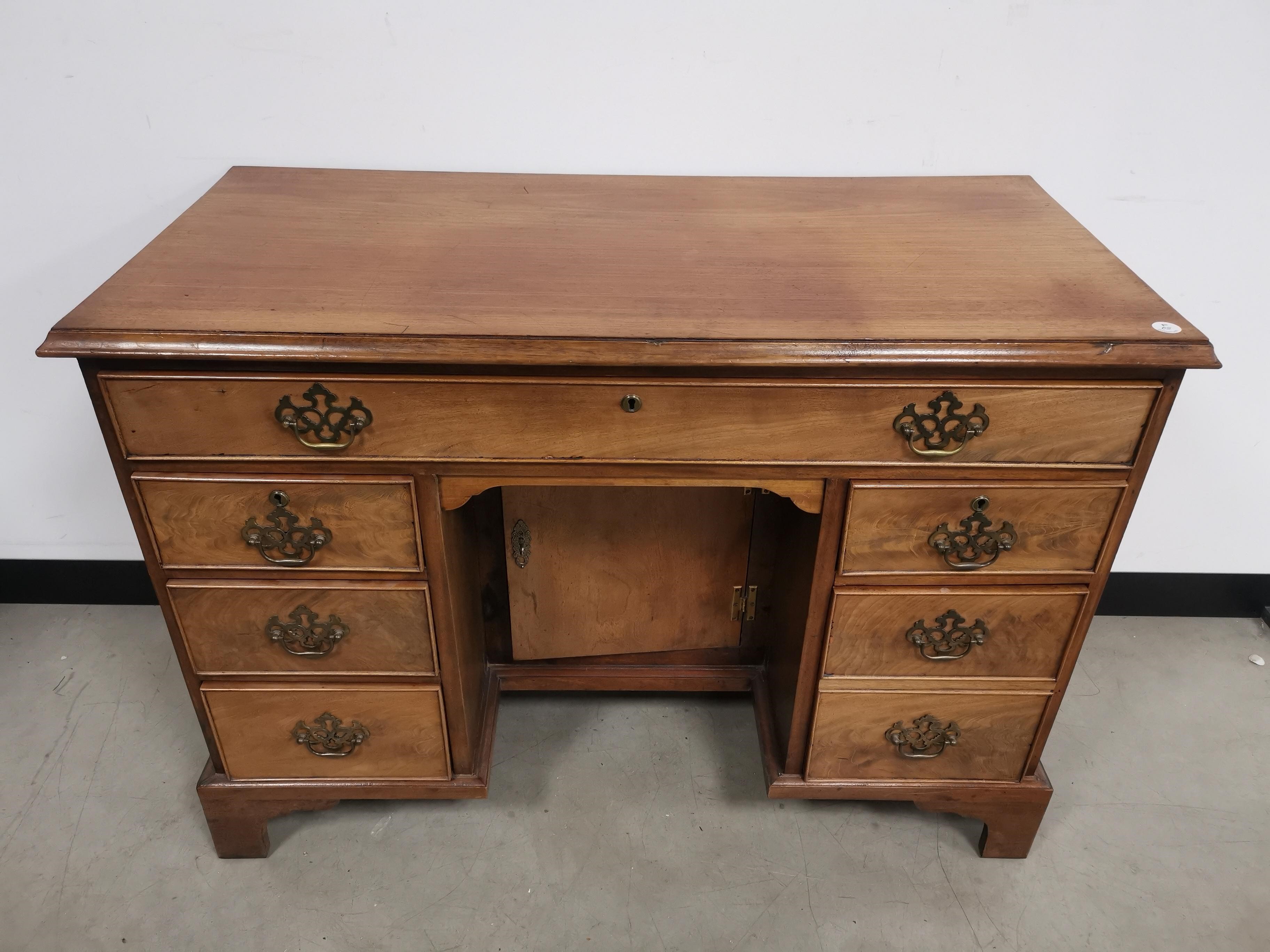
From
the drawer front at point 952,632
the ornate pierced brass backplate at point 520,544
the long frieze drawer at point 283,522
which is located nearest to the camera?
the long frieze drawer at point 283,522

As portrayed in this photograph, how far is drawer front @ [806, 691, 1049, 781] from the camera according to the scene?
4.54 feet

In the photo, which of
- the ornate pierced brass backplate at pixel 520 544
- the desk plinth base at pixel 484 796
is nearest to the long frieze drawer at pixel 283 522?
the ornate pierced brass backplate at pixel 520 544

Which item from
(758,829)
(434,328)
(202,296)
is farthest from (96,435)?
(758,829)

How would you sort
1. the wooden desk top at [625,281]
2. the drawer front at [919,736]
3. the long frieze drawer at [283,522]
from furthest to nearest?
the drawer front at [919,736] → the long frieze drawer at [283,522] → the wooden desk top at [625,281]

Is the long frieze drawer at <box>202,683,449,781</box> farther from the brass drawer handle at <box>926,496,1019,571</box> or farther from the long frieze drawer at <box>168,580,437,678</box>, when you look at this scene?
the brass drawer handle at <box>926,496,1019,571</box>

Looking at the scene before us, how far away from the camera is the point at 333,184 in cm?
149

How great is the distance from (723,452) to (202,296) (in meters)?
0.70

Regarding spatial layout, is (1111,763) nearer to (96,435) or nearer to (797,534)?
(797,534)

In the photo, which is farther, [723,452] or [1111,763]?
[1111,763]

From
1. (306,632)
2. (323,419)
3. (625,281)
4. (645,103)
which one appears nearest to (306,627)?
(306,632)

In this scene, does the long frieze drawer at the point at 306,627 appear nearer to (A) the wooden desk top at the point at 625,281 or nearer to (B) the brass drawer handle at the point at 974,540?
(A) the wooden desk top at the point at 625,281

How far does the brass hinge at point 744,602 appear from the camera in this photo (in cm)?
168

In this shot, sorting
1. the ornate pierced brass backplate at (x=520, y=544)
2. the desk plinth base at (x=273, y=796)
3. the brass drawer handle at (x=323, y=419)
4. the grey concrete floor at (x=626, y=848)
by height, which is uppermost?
the brass drawer handle at (x=323, y=419)

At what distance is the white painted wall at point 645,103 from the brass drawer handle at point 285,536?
0.73 metres
